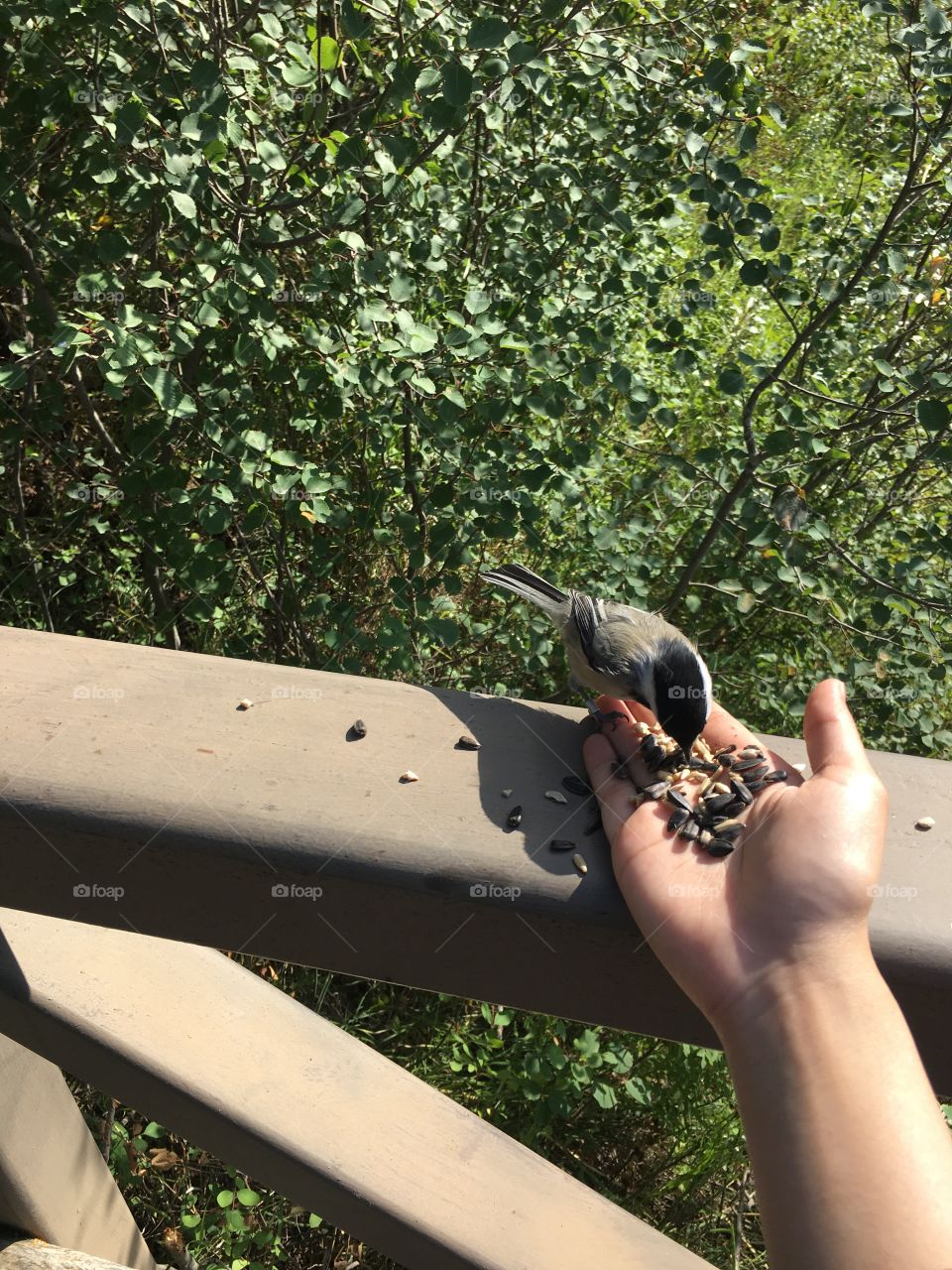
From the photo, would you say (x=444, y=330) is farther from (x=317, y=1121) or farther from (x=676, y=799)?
(x=317, y=1121)

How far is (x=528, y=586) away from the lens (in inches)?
112

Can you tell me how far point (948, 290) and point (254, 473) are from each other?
2264 mm

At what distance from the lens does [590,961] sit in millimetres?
943

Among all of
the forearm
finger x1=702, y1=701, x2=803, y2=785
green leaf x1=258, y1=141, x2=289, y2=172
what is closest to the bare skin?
the forearm

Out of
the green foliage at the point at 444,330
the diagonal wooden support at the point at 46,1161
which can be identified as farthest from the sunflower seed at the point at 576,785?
the green foliage at the point at 444,330

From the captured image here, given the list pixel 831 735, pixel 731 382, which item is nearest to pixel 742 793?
pixel 831 735

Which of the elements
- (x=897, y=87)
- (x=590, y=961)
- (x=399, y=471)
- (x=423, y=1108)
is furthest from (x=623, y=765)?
(x=897, y=87)

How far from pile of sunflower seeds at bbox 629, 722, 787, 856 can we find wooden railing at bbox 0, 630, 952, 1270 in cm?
7

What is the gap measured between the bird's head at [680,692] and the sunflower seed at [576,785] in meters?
0.38

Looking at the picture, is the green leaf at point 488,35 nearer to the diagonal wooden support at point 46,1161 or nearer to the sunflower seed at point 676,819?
the sunflower seed at point 676,819

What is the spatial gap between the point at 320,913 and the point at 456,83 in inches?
60.8

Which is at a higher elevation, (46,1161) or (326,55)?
(326,55)

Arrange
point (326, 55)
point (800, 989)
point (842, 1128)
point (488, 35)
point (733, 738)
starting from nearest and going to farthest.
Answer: point (842, 1128) → point (800, 989) → point (733, 738) → point (488, 35) → point (326, 55)

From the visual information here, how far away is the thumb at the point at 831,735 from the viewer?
3.86 ft
